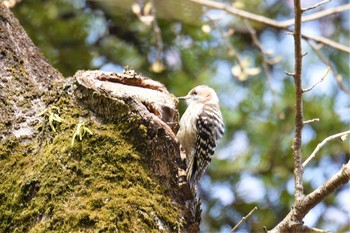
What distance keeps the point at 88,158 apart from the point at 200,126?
72.1 inches

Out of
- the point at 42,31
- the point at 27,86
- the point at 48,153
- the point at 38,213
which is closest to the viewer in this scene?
the point at 38,213

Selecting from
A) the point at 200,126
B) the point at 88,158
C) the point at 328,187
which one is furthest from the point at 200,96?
the point at 328,187

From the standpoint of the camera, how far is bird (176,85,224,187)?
3729 mm

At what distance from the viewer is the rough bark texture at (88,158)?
2043 millimetres

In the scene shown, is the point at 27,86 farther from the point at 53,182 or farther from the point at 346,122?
the point at 346,122

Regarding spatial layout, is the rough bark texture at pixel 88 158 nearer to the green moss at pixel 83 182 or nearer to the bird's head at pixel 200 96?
the green moss at pixel 83 182

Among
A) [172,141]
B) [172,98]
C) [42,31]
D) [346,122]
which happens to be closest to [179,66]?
[42,31]

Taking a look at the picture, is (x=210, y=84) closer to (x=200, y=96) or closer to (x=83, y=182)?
(x=200, y=96)

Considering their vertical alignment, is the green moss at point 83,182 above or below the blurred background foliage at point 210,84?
below

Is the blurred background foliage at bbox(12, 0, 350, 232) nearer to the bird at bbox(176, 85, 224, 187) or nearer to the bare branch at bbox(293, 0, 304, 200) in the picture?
the bird at bbox(176, 85, 224, 187)

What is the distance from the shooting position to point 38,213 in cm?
204

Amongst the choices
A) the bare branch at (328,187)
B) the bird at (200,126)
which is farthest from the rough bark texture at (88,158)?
the bird at (200,126)

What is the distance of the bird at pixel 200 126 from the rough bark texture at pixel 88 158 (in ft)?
3.79

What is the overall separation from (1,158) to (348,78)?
3417mm
